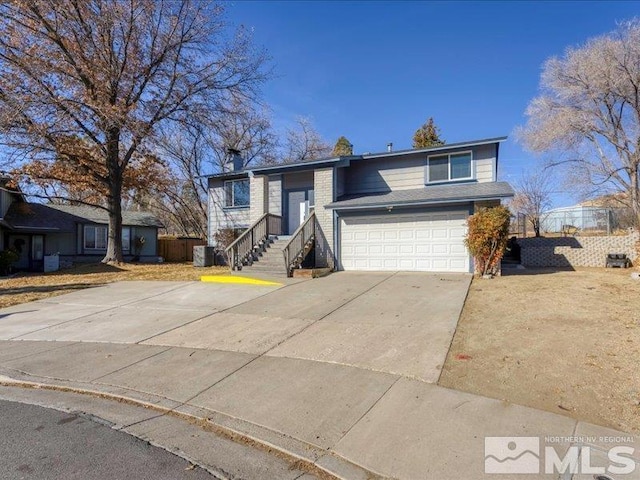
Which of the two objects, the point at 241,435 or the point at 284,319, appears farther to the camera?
the point at 284,319

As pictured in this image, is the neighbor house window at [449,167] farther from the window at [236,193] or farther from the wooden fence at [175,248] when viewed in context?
the wooden fence at [175,248]

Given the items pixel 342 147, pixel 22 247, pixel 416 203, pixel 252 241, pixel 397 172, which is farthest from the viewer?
pixel 342 147

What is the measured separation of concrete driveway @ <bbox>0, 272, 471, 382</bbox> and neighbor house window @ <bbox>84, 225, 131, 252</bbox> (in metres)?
16.5

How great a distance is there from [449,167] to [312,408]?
42.4 ft

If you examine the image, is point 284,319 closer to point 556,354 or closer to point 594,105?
point 556,354

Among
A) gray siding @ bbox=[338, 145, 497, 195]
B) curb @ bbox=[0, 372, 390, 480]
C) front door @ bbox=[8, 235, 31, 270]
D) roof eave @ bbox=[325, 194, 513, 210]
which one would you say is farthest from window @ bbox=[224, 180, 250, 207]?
curb @ bbox=[0, 372, 390, 480]

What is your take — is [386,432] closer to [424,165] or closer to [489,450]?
[489,450]

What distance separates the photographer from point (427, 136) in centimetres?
3114

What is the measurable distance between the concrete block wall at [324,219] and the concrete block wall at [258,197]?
277cm

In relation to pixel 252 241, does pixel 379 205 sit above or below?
above

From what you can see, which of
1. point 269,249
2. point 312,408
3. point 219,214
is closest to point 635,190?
point 269,249

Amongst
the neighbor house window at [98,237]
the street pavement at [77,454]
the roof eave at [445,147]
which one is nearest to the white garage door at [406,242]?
the roof eave at [445,147]

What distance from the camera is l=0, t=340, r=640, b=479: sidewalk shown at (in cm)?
314

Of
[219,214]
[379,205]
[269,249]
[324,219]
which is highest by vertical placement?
[219,214]
